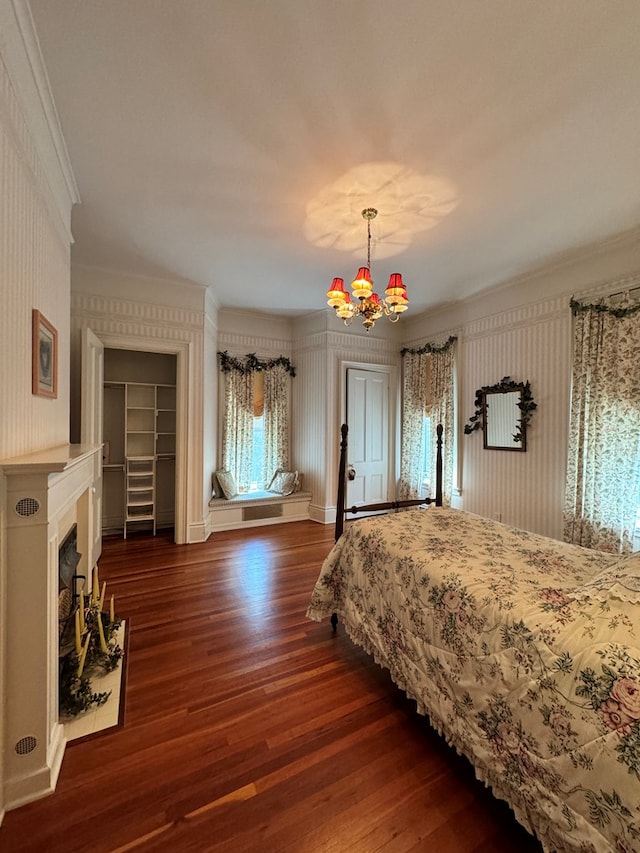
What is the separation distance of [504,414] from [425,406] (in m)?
1.23

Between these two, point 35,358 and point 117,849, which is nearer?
point 117,849

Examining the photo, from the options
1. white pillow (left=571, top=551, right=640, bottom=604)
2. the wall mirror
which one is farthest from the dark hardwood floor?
the wall mirror

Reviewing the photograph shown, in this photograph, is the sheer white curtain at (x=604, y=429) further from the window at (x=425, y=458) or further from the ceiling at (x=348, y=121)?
the window at (x=425, y=458)

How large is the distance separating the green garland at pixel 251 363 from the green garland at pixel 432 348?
5.77 ft

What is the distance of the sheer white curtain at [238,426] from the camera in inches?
203

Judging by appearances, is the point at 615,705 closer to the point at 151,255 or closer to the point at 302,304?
the point at 151,255

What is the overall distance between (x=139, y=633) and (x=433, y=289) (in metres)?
4.43

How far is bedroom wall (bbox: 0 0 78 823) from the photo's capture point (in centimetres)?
143

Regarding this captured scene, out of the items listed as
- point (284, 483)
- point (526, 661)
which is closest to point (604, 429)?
point (526, 661)

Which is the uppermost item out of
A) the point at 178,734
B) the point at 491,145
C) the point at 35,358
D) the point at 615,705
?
the point at 491,145

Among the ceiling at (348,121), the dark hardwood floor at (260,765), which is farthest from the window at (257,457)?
the dark hardwood floor at (260,765)

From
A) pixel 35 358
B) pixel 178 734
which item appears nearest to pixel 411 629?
pixel 178 734

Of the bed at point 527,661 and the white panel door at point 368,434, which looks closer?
the bed at point 527,661

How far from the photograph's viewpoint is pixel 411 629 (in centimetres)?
173
